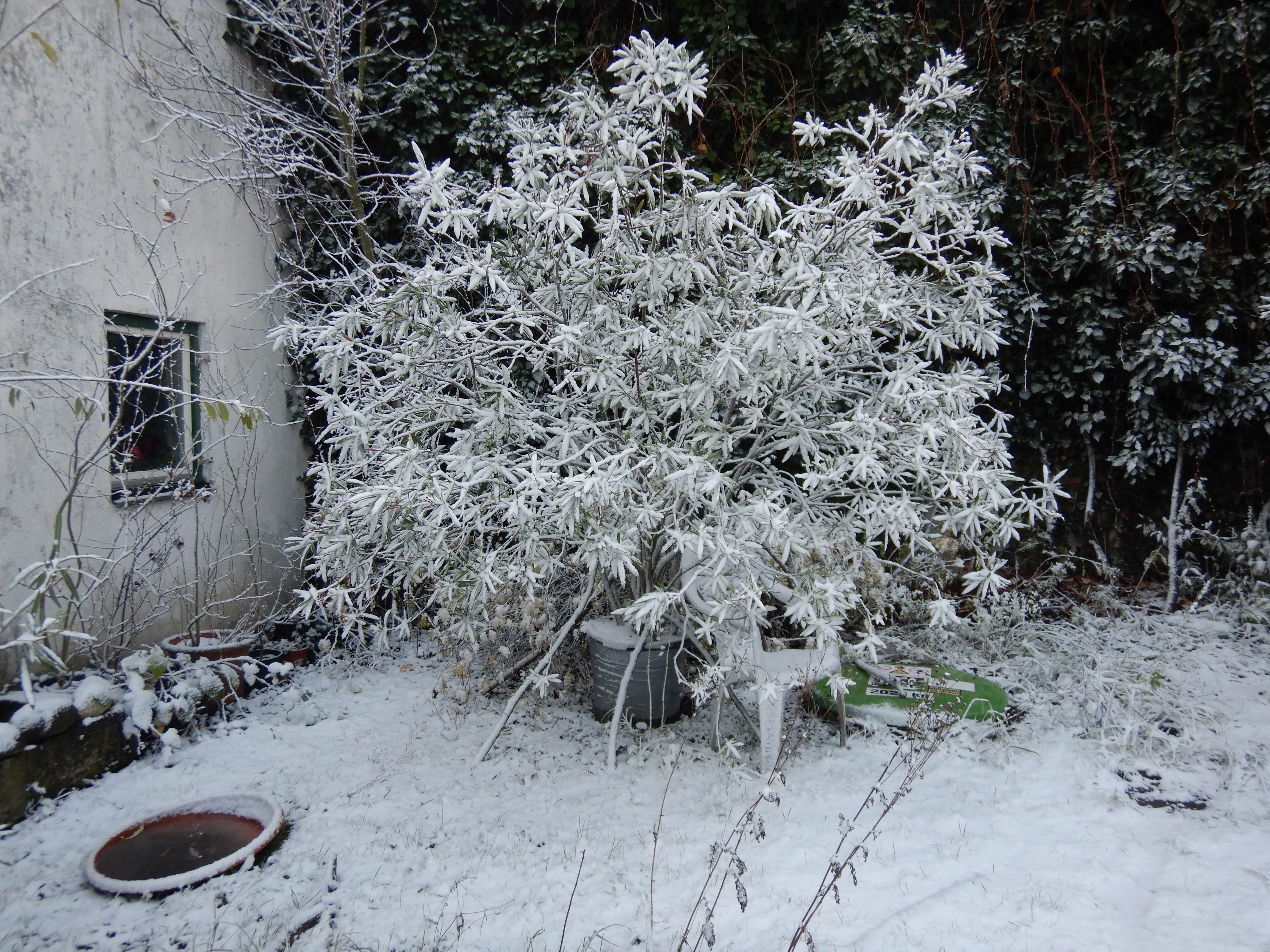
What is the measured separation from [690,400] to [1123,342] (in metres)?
3.64

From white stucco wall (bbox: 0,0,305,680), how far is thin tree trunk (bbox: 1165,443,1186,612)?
5627 mm

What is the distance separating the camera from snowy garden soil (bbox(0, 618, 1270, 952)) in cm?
229

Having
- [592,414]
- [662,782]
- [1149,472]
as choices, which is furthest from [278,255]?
[1149,472]

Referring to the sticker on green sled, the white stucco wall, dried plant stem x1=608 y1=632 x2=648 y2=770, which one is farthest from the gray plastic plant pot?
the white stucco wall

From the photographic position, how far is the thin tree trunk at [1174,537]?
4.96 m

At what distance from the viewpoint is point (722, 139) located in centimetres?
548

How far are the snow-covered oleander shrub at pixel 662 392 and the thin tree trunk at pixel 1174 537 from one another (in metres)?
2.31

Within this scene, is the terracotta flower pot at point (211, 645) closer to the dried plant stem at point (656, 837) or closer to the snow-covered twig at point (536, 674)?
the snow-covered twig at point (536, 674)

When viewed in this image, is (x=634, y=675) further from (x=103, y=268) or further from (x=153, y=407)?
(x=103, y=268)

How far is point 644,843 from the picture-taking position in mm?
2775

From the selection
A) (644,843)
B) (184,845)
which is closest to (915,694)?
(644,843)

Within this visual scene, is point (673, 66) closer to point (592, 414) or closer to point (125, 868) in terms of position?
point (592, 414)

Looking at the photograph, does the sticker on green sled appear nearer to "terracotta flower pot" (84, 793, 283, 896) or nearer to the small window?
"terracotta flower pot" (84, 793, 283, 896)

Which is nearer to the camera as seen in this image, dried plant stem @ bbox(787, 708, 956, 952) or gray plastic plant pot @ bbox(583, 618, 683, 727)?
dried plant stem @ bbox(787, 708, 956, 952)
